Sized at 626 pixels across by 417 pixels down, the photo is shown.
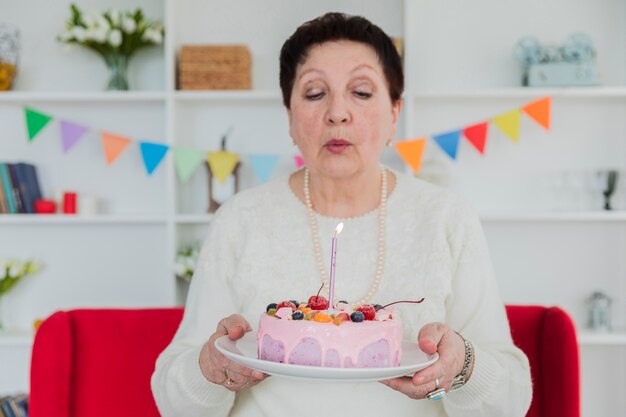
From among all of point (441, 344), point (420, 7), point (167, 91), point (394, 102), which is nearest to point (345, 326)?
point (441, 344)

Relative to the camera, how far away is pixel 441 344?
1.20 m

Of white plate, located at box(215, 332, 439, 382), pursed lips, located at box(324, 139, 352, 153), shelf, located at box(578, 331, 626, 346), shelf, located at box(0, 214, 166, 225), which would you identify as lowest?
shelf, located at box(578, 331, 626, 346)

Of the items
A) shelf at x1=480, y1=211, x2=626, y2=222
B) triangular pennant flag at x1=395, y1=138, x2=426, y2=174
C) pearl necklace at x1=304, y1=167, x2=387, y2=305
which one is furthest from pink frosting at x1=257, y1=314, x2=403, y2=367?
shelf at x1=480, y1=211, x2=626, y2=222

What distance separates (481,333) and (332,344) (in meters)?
0.45

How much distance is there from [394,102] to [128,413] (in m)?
0.91

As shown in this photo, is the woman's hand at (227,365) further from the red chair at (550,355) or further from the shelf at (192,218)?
the shelf at (192,218)

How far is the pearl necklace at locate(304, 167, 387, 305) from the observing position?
152cm

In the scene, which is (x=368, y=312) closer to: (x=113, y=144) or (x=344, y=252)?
(x=344, y=252)

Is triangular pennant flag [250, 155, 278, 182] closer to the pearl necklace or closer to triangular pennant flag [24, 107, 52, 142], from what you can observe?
triangular pennant flag [24, 107, 52, 142]

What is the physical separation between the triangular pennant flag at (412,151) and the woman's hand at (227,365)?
5.94 ft

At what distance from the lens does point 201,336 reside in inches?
59.0

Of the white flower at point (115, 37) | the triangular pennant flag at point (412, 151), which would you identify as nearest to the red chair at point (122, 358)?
the triangular pennant flag at point (412, 151)

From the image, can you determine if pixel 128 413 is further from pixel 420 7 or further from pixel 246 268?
pixel 420 7

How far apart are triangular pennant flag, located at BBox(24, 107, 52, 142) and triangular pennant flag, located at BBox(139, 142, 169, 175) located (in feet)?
1.40
